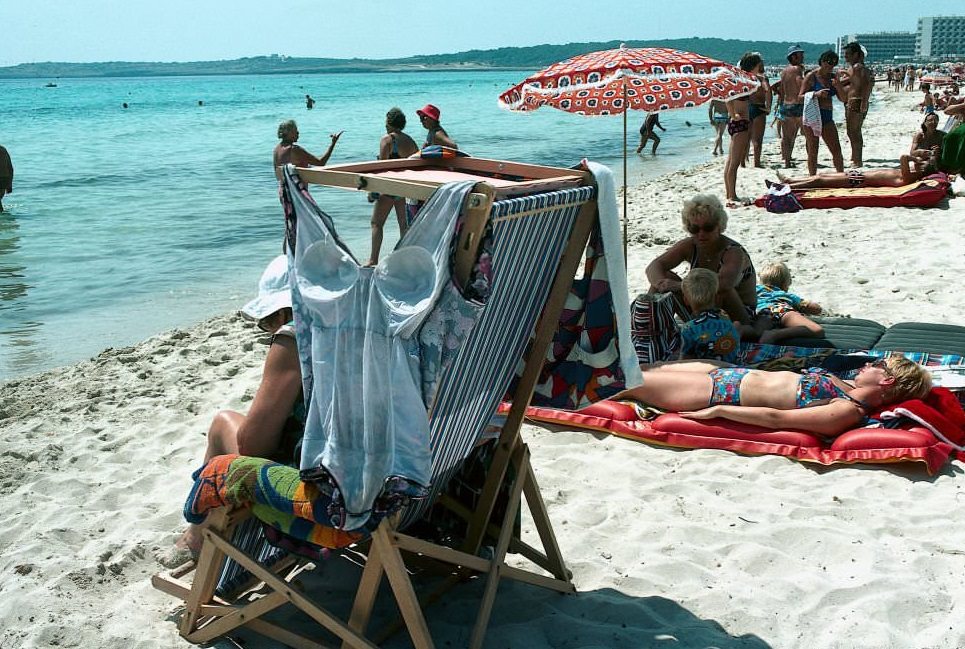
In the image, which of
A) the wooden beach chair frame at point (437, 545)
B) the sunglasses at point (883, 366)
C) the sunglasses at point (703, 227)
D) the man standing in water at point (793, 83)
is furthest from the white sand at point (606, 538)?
the man standing in water at point (793, 83)

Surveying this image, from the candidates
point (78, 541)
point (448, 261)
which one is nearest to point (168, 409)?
point (78, 541)

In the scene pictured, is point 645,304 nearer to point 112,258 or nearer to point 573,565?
point 573,565

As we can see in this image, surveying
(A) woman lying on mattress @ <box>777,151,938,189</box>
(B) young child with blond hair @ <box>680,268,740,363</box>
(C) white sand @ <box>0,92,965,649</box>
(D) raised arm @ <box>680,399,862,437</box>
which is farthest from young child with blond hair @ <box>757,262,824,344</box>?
(A) woman lying on mattress @ <box>777,151,938,189</box>

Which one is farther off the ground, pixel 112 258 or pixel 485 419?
pixel 485 419

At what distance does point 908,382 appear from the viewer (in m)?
3.94

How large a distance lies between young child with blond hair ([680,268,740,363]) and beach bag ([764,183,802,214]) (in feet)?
17.2

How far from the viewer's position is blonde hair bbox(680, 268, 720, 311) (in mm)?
4602

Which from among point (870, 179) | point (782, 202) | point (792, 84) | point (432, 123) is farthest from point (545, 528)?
point (792, 84)

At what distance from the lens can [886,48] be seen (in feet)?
607

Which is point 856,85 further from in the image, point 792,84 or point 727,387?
point 727,387

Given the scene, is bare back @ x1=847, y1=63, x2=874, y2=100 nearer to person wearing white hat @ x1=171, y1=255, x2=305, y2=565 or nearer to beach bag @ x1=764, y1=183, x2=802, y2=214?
beach bag @ x1=764, y1=183, x2=802, y2=214

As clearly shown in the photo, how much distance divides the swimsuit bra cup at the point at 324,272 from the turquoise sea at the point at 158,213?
5242mm

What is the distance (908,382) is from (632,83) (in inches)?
117

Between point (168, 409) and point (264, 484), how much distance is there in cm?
271
